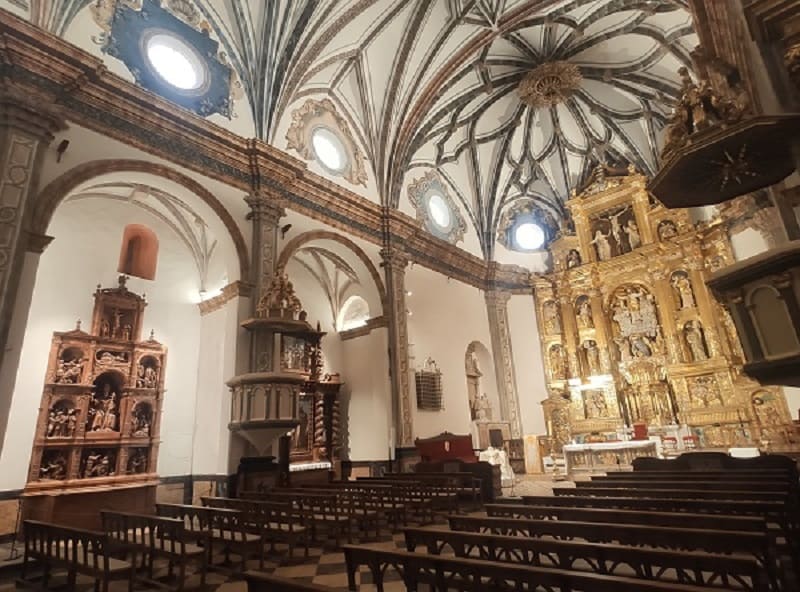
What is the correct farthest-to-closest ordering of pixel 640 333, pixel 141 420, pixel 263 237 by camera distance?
1. pixel 640 333
2. pixel 141 420
3. pixel 263 237

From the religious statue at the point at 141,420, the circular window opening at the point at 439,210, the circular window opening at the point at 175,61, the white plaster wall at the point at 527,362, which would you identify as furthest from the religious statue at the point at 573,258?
the religious statue at the point at 141,420

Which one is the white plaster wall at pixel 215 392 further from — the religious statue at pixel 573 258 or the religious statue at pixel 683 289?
the religious statue at pixel 683 289

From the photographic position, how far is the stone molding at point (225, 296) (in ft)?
31.2

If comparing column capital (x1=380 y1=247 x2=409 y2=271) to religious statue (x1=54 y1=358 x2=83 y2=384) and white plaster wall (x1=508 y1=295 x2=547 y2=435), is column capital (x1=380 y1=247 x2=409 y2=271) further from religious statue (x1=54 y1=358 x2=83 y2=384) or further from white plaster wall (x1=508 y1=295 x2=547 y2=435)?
religious statue (x1=54 y1=358 x2=83 y2=384)

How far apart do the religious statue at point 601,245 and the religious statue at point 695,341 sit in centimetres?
375

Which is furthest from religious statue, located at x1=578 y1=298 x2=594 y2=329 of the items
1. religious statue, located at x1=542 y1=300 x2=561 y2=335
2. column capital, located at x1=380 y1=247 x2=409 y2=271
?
column capital, located at x1=380 y1=247 x2=409 y2=271

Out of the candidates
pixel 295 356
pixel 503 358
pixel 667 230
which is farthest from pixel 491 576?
pixel 667 230

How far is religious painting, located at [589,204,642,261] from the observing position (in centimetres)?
1739

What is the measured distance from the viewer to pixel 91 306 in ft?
33.6

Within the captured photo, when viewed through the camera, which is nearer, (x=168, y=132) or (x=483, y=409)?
(x=168, y=132)

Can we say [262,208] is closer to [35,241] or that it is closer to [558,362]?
[35,241]

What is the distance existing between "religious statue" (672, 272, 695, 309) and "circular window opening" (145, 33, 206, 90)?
1523 centimetres

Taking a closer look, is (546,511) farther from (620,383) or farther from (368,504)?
(620,383)

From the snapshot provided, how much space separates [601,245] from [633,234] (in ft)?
3.76
